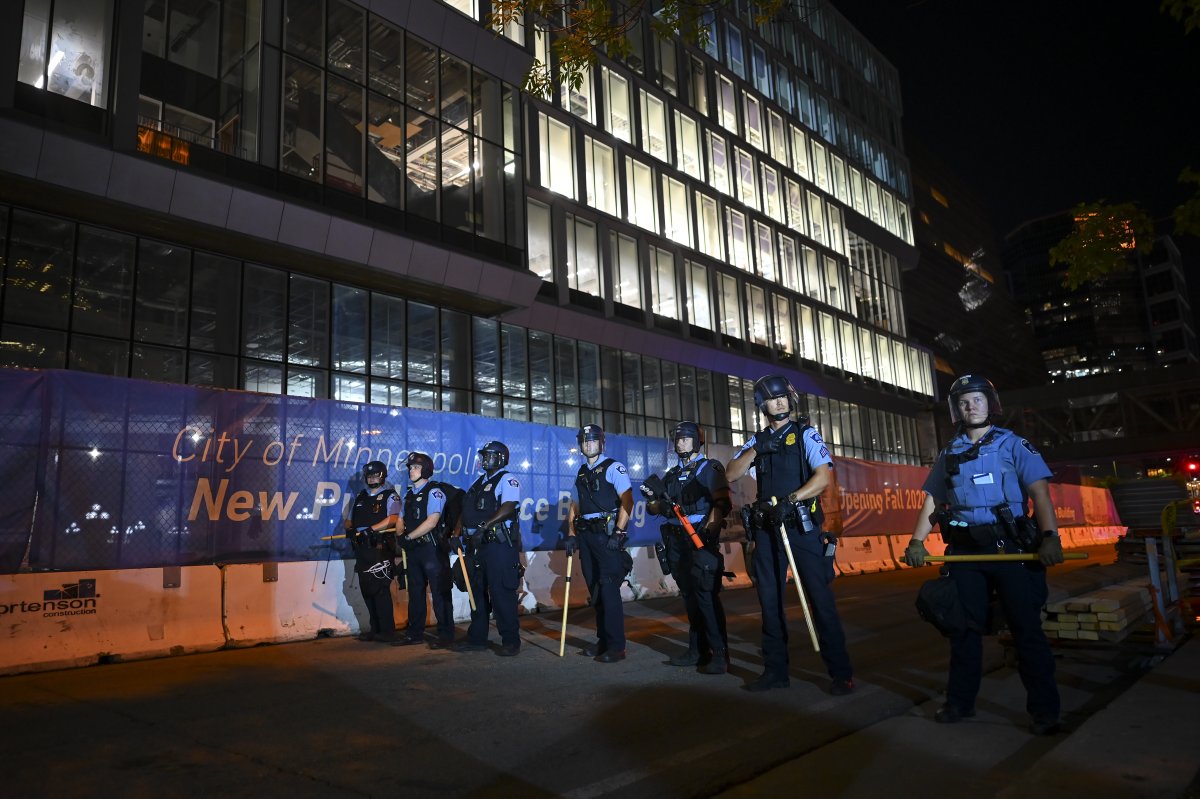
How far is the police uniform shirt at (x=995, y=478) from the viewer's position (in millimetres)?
4699

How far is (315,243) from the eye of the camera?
Result: 19469mm

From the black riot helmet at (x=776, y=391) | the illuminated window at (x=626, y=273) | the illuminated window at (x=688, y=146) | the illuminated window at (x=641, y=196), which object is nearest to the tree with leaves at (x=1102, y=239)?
the black riot helmet at (x=776, y=391)

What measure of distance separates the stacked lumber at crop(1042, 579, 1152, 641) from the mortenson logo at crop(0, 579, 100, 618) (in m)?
9.40

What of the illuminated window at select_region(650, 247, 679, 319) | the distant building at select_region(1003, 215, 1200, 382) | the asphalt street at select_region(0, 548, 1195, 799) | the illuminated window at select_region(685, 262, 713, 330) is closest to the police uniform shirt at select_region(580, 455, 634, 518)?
the asphalt street at select_region(0, 548, 1195, 799)

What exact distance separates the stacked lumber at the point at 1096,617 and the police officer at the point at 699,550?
318cm

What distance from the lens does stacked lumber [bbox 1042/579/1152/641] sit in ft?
21.9

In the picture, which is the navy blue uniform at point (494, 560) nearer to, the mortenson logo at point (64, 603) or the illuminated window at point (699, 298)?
the mortenson logo at point (64, 603)

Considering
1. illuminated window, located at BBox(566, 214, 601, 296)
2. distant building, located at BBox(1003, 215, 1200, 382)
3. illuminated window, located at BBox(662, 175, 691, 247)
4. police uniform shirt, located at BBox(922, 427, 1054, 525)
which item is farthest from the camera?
distant building, located at BBox(1003, 215, 1200, 382)

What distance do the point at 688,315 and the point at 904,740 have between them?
29445 mm

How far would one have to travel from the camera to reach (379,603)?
8.99 metres

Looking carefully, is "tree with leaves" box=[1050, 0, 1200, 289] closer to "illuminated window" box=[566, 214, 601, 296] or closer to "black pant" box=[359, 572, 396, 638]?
"black pant" box=[359, 572, 396, 638]

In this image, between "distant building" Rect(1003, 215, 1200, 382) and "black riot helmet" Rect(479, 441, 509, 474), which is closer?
"black riot helmet" Rect(479, 441, 509, 474)

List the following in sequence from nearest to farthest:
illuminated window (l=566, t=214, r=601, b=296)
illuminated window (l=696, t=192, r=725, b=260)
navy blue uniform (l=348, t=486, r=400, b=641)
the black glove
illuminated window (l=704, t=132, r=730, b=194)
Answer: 1. the black glove
2. navy blue uniform (l=348, t=486, r=400, b=641)
3. illuminated window (l=566, t=214, r=601, b=296)
4. illuminated window (l=696, t=192, r=725, b=260)
5. illuminated window (l=704, t=132, r=730, b=194)

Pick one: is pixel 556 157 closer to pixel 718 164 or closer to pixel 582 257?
pixel 582 257
